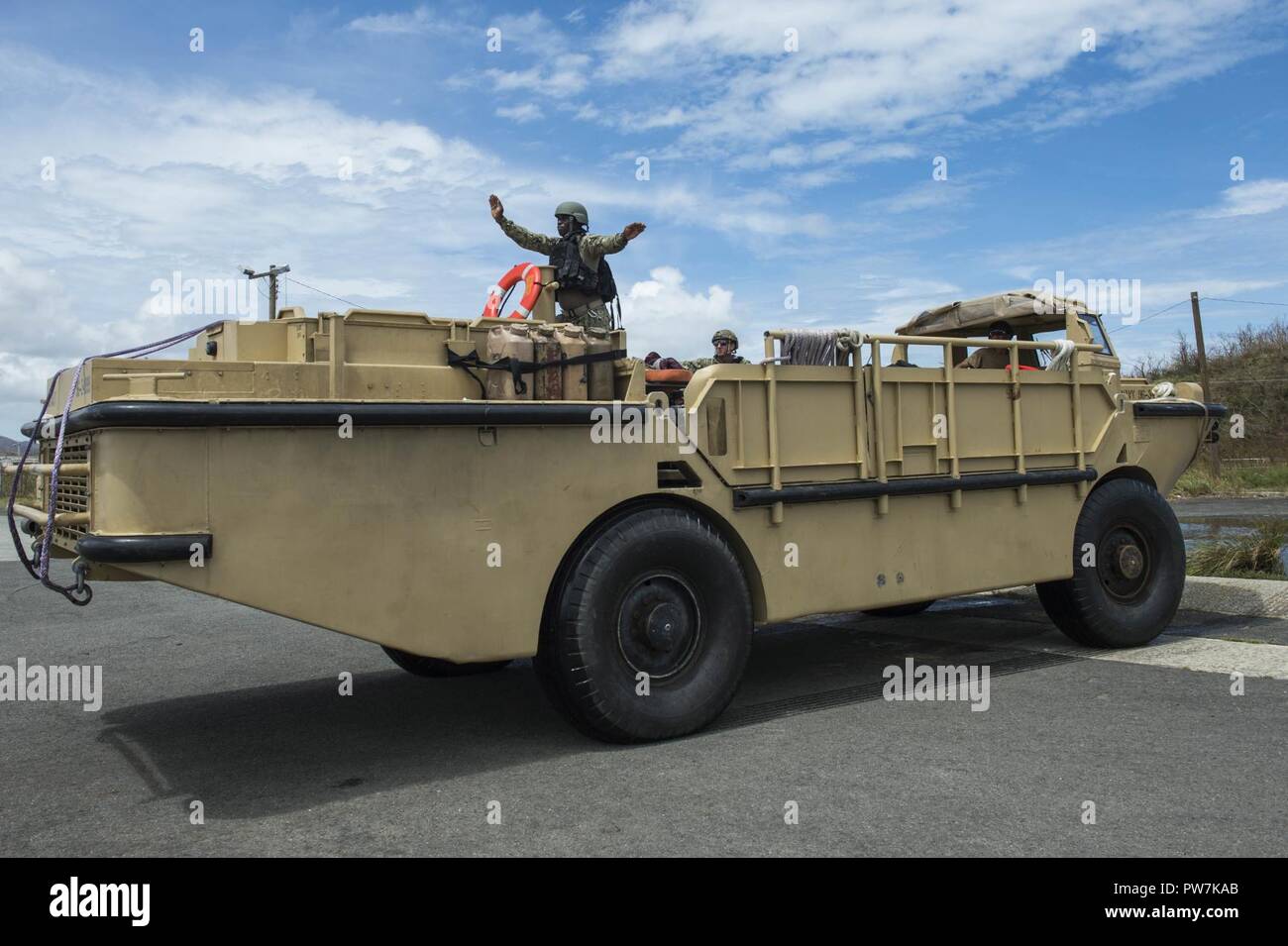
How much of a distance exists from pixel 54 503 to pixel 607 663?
7.56 ft

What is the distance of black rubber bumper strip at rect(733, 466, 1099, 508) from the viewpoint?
519 cm

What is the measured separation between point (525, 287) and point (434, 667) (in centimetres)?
228

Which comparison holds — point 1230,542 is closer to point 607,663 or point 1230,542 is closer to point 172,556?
point 607,663

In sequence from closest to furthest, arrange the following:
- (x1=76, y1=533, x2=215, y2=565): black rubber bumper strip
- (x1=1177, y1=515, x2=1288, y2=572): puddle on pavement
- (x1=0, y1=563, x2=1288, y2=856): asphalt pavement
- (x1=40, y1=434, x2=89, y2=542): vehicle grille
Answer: (x1=0, y1=563, x2=1288, y2=856): asphalt pavement → (x1=76, y1=533, x2=215, y2=565): black rubber bumper strip → (x1=40, y1=434, x2=89, y2=542): vehicle grille → (x1=1177, y1=515, x2=1288, y2=572): puddle on pavement

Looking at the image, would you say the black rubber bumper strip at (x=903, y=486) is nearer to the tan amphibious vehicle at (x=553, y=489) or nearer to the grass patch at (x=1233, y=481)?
the tan amphibious vehicle at (x=553, y=489)

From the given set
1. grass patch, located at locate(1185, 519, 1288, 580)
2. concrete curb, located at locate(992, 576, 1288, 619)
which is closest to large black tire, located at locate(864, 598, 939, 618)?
concrete curb, located at locate(992, 576, 1288, 619)

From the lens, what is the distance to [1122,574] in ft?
22.1

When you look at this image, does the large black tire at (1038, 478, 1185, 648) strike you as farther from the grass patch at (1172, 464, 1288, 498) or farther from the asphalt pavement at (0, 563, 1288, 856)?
the grass patch at (1172, 464, 1288, 498)

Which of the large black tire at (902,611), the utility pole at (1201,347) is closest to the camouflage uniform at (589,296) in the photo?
the large black tire at (902,611)

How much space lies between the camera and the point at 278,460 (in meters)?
4.09

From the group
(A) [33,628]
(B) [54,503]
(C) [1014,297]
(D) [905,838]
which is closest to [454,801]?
(D) [905,838]

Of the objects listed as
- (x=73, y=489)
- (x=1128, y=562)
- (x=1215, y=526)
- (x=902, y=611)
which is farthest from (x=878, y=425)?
(x=1215, y=526)

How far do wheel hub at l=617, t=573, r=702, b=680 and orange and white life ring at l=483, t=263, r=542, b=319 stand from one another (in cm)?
158
